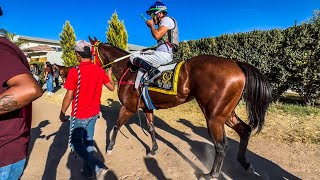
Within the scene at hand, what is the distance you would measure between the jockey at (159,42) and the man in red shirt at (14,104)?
9.58 feet

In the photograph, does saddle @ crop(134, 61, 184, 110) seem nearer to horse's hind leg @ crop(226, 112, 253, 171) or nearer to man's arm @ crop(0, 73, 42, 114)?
horse's hind leg @ crop(226, 112, 253, 171)

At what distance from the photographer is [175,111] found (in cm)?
816

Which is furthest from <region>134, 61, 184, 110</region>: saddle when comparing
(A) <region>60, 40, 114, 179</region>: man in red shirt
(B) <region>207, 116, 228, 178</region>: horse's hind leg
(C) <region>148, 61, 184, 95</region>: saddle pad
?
(A) <region>60, 40, 114, 179</region>: man in red shirt

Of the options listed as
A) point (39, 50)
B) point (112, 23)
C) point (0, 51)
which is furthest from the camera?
point (39, 50)

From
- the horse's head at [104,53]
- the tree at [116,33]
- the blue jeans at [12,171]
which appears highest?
the tree at [116,33]

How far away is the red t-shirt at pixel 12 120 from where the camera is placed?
1438 millimetres

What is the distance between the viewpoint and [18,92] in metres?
1.38

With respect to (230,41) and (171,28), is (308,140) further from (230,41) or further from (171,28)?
(230,41)

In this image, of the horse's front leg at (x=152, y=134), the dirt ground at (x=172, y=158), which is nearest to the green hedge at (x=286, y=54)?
the dirt ground at (x=172, y=158)

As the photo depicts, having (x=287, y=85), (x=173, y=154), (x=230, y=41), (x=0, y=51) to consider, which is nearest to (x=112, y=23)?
(x=230, y=41)

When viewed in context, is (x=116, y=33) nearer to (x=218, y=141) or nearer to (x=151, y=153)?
(x=151, y=153)

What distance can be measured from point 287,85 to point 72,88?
6.70 meters

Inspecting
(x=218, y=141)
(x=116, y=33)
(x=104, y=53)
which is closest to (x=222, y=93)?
(x=218, y=141)

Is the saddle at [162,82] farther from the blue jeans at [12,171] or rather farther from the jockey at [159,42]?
the blue jeans at [12,171]
